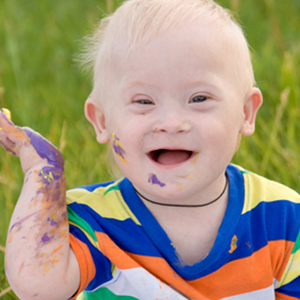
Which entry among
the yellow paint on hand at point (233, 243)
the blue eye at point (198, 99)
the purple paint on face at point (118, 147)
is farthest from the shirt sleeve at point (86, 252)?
the blue eye at point (198, 99)

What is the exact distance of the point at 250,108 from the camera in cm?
157

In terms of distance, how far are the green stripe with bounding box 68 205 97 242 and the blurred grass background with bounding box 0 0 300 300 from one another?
38cm

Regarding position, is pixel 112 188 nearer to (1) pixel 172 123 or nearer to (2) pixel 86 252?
(2) pixel 86 252

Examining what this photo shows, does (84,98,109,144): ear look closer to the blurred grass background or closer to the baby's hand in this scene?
the baby's hand

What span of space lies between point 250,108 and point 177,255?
51cm

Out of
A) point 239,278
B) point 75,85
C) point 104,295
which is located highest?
point 239,278

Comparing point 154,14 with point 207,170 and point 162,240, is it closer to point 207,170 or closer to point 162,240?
point 207,170

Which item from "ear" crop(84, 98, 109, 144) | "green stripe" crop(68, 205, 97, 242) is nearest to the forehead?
"ear" crop(84, 98, 109, 144)

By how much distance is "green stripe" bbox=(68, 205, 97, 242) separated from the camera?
146cm

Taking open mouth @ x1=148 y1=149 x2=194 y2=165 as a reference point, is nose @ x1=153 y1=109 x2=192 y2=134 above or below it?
above

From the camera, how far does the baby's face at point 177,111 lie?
52.6 inches

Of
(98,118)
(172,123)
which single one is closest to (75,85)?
(98,118)

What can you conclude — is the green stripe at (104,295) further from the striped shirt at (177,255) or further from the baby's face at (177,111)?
the baby's face at (177,111)

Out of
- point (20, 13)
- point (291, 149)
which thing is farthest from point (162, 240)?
point (20, 13)
